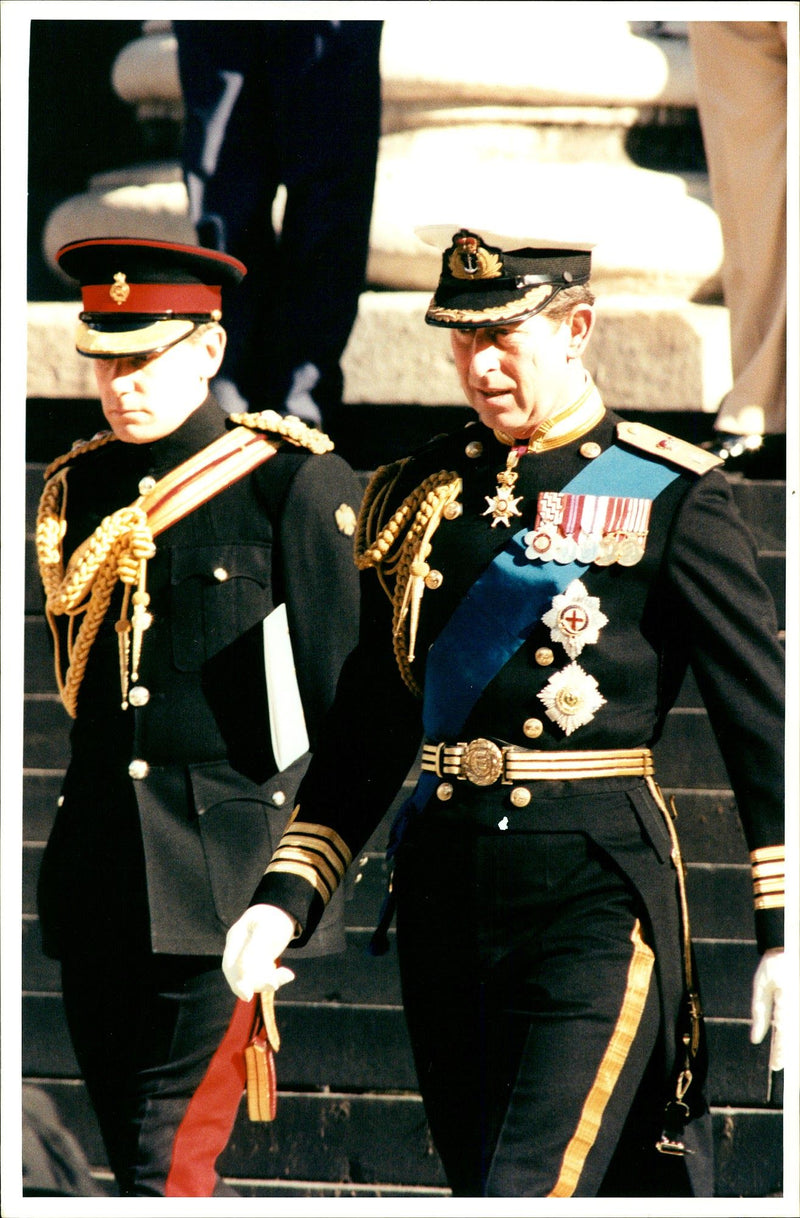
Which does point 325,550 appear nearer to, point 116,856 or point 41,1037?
point 116,856

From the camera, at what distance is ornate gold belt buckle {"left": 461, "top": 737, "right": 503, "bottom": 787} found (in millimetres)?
4816

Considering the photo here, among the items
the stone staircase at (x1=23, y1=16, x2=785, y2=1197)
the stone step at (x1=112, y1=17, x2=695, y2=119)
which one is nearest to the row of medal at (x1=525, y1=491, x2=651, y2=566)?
the stone staircase at (x1=23, y1=16, x2=785, y2=1197)

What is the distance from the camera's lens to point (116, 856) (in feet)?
18.4

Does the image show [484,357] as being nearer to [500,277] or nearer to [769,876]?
[500,277]

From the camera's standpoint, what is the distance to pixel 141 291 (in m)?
5.70

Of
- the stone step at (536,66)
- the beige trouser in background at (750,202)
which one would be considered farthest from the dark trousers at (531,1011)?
the stone step at (536,66)

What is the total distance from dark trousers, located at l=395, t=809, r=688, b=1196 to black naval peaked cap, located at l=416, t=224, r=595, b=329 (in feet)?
3.67

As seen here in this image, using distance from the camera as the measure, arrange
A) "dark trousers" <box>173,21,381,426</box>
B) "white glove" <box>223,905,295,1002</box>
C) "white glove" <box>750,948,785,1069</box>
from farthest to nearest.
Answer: "dark trousers" <box>173,21,381,426</box> < "white glove" <box>223,905,295,1002</box> < "white glove" <box>750,948,785,1069</box>

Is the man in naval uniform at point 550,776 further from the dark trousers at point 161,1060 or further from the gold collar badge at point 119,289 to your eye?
the gold collar badge at point 119,289

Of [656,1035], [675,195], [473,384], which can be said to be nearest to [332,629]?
[473,384]

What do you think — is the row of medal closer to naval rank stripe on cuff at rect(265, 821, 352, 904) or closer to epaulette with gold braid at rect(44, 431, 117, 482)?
naval rank stripe on cuff at rect(265, 821, 352, 904)

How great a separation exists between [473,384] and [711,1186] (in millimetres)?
1870

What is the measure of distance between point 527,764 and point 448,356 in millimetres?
2729

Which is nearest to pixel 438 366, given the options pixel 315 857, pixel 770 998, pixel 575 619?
pixel 575 619
